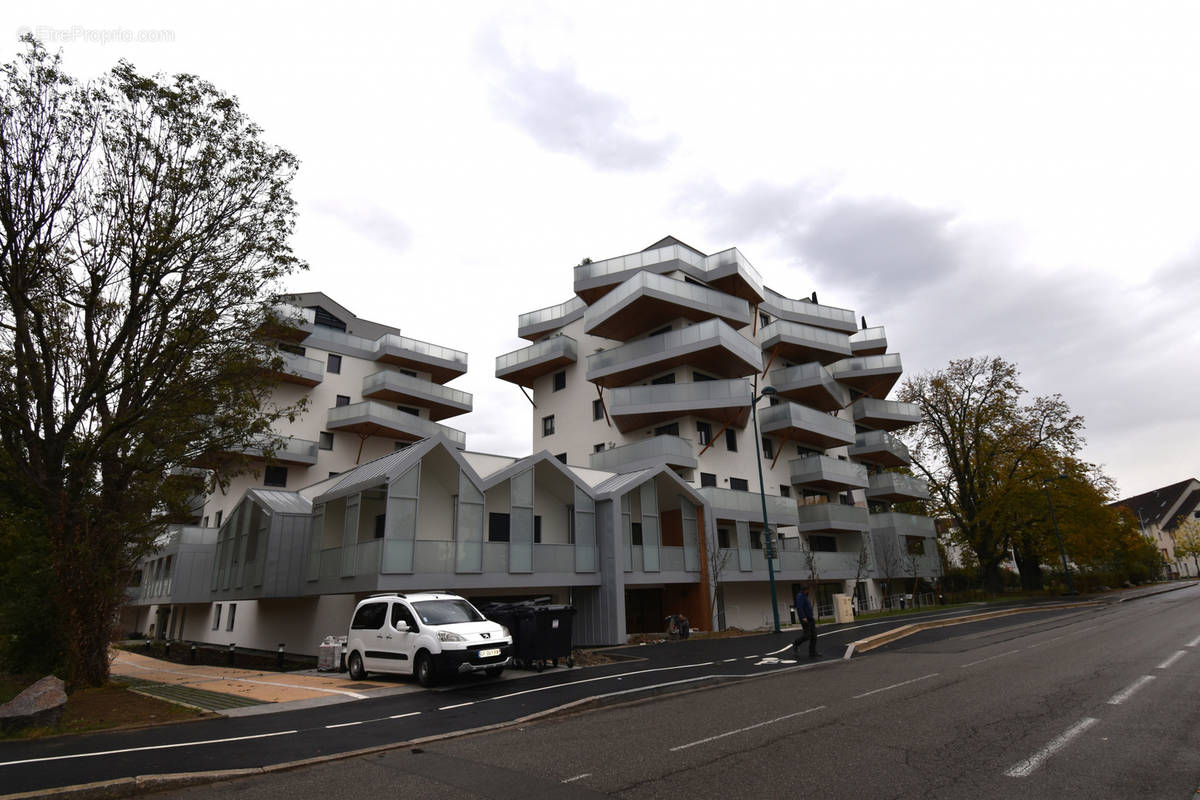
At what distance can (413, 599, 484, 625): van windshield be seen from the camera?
47.6ft

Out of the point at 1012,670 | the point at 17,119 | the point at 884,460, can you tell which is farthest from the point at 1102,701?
the point at 884,460

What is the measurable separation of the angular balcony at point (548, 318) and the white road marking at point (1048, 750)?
107ft

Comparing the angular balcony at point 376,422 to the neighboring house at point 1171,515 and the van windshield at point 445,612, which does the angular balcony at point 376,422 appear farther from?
the neighboring house at point 1171,515

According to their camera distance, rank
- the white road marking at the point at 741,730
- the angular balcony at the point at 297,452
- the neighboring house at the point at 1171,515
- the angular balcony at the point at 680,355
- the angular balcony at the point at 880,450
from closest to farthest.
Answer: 1. the white road marking at the point at 741,730
2. the angular balcony at the point at 680,355
3. the angular balcony at the point at 297,452
4. the angular balcony at the point at 880,450
5. the neighboring house at the point at 1171,515

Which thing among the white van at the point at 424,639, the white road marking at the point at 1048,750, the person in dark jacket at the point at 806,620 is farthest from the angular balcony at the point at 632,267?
the white road marking at the point at 1048,750

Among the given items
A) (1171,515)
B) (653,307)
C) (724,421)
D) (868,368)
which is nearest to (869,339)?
(868,368)

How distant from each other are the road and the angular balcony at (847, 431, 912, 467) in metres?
30.0

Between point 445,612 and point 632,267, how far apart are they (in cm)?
2437

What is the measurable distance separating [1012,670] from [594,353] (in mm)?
25576

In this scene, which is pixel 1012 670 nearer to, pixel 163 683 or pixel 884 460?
pixel 163 683

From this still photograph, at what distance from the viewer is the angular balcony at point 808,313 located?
4095 centimetres

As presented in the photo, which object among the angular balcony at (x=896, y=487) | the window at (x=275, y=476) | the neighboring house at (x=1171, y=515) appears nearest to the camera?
the window at (x=275, y=476)

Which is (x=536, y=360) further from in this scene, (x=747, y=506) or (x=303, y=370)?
(x=747, y=506)

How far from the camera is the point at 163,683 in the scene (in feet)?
56.5
